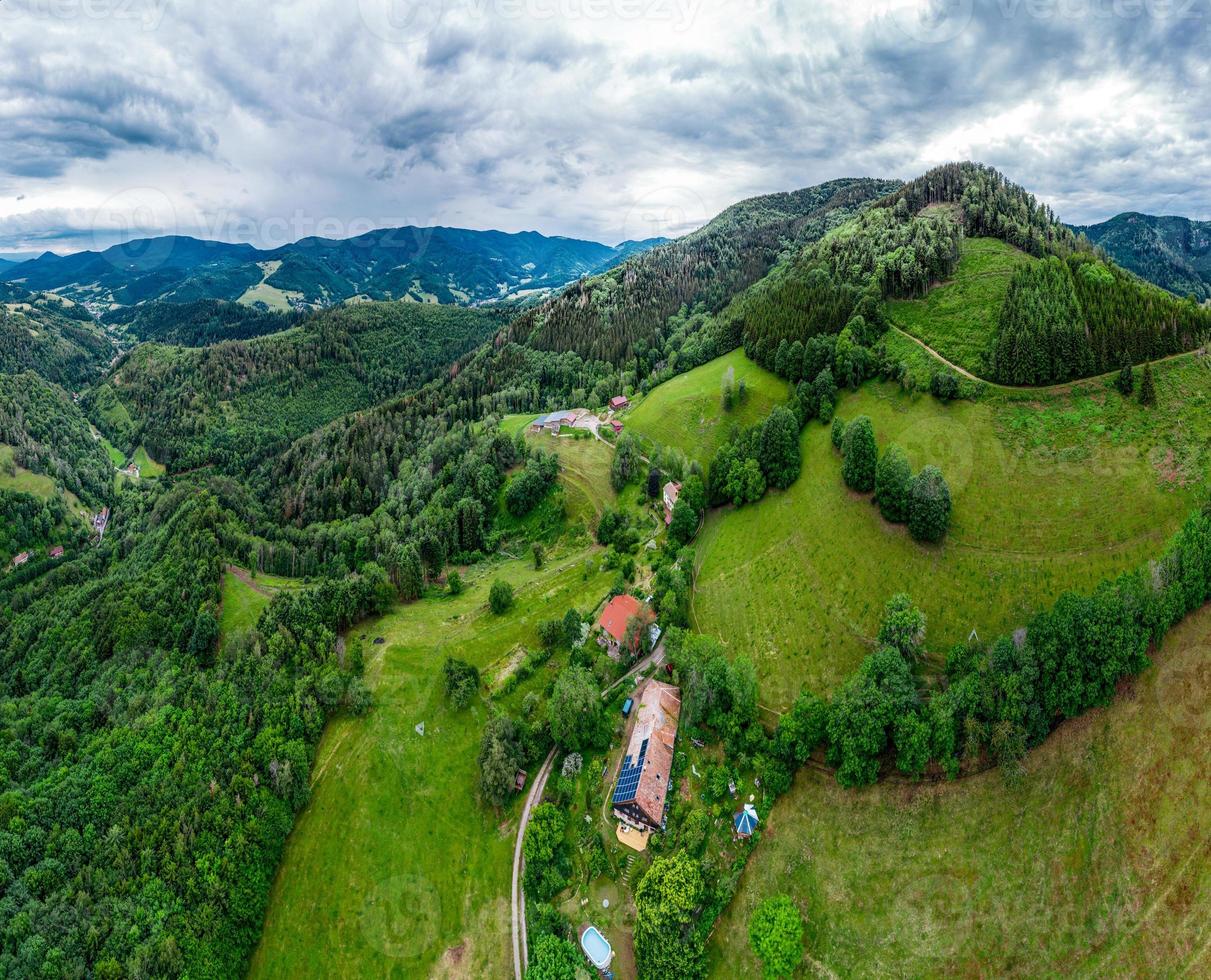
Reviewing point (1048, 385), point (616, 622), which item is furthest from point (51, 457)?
point (1048, 385)

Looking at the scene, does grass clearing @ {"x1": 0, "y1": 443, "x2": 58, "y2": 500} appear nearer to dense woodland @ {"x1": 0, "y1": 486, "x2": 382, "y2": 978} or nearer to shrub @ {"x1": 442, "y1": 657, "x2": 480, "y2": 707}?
dense woodland @ {"x1": 0, "y1": 486, "x2": 382, "y2": 978}

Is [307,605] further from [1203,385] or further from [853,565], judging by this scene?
[1203,385]

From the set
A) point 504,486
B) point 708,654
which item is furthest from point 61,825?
point 504,486

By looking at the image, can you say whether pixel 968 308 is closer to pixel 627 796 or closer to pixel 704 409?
pixel 704 409

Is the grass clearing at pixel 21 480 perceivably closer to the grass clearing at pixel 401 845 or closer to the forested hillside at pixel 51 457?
the forested hillside at pixel 51 457

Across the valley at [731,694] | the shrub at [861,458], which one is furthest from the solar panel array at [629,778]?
the shrub at [861,458]
